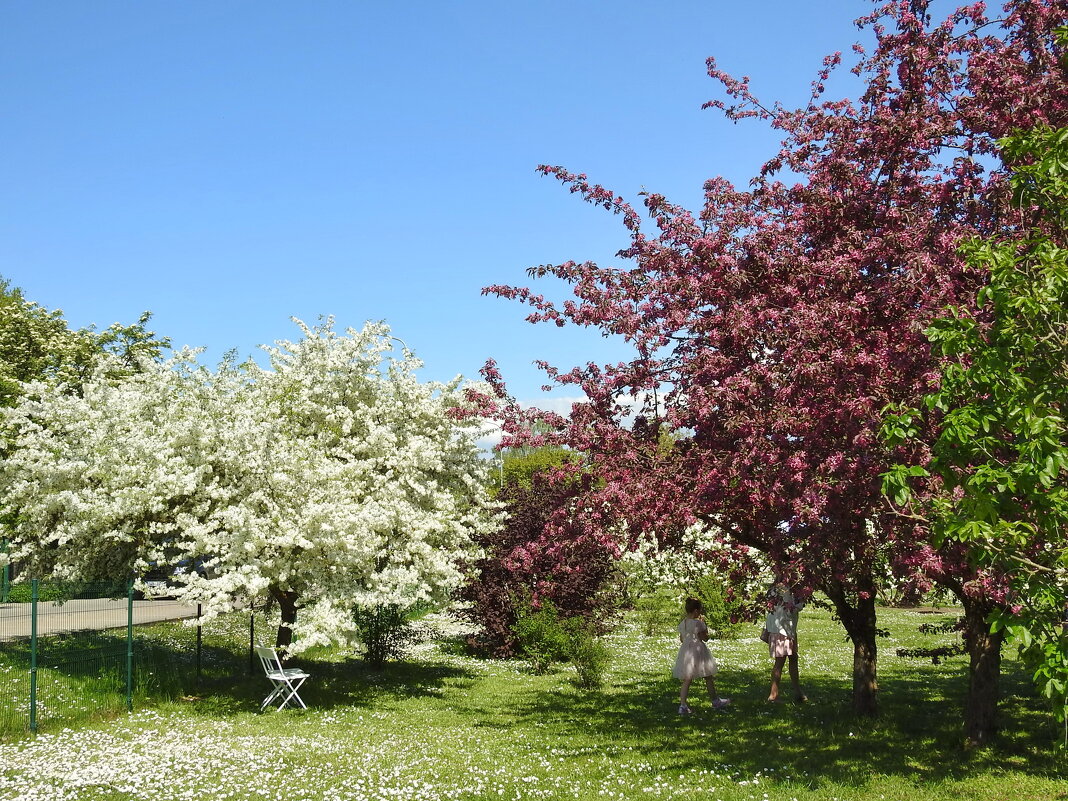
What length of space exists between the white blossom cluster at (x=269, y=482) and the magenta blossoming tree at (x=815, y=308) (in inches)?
150

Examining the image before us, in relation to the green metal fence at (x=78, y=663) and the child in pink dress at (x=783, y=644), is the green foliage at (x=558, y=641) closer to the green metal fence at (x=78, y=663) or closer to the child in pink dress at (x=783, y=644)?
the child in pink dress at (x=783, y=644)

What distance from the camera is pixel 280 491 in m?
12.9

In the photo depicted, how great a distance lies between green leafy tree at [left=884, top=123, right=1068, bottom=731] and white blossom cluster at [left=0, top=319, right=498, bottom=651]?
358 inches

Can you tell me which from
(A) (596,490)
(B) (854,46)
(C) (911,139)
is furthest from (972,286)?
(A) (596,490)

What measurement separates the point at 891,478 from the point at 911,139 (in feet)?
17.8

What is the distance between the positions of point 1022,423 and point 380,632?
49.0 ft

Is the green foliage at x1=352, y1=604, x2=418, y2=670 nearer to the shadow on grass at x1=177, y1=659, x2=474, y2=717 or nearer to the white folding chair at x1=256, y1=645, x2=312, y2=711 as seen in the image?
the shadow on grass at x1=177, y1=659, x2=474, y2=717

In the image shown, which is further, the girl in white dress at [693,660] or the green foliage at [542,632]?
the green foliage at [542,632]

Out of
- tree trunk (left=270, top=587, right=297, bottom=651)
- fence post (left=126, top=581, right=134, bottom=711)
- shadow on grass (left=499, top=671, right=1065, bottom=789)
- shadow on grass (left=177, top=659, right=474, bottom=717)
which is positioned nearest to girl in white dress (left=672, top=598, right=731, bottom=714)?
shadow on grass (left=499, top=671, right=1065, bottom=789)

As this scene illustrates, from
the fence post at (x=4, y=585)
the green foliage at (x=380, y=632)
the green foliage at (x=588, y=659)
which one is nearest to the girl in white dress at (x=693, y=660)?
the green foliage at (x=588, y=659)

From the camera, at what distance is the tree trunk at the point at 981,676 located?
9445 millimetres

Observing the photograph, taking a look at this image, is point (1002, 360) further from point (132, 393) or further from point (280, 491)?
point (132, 393)

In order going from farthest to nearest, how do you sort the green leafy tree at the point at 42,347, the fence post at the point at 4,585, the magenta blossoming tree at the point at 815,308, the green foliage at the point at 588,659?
the green leafy tree at the point at 42,347
the fence post at the point at 4,585
the green foliage at the point at 588,659
the magenta blossoming tree at the point at 815,308

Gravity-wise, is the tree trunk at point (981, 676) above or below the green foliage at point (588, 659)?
above
